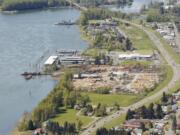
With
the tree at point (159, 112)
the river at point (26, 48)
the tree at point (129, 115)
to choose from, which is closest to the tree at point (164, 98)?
the tree at point (159, 112)

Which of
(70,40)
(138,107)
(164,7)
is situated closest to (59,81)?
(138,107)

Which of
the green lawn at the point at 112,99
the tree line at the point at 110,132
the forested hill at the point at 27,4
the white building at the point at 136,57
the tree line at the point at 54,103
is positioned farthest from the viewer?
the forested hill at the point at 27,4

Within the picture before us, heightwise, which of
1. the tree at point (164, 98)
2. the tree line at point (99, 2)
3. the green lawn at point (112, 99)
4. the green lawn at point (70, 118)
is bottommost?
the green lawn at point (70, 118)

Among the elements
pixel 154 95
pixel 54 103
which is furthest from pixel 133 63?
pixel 54 103

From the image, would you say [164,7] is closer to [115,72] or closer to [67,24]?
[67,24]

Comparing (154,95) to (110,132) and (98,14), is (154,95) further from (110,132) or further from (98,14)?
(98,14)

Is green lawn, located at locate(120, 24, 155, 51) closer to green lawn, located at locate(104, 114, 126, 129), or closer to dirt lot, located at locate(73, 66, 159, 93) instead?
dirt lot, located at locate(73, 66, 159, 93)

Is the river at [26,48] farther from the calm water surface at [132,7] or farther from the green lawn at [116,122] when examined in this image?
the green lawn at [116,122]
